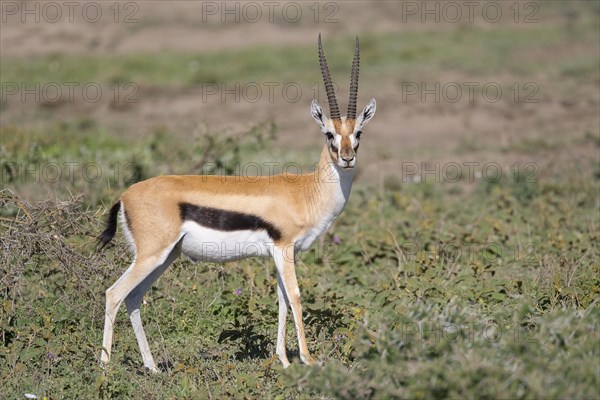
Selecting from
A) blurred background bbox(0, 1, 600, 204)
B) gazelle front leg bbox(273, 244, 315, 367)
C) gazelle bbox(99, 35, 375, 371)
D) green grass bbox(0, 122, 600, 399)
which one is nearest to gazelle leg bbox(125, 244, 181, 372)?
gazelle bbox(99, 35, 375, 371)

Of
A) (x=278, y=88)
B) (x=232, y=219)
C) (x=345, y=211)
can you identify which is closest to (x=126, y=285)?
(x=232, y=219)

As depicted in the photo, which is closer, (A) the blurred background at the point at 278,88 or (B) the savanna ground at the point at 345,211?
(B) the savanna ground at the point at 345,211

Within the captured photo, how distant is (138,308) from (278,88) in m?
11.1

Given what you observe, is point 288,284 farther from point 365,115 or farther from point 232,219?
point 365,115

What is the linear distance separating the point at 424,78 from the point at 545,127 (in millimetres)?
3349

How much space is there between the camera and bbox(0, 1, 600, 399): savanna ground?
4875mm

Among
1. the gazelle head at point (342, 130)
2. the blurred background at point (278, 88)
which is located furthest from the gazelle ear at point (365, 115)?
the blurred background at point (278, 88)

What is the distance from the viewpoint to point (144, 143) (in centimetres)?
1232

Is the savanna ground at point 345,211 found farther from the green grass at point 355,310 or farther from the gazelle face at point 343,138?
the gazelle face at point 343,138

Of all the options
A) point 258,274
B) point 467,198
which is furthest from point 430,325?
point 467,198

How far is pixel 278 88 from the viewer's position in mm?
16969

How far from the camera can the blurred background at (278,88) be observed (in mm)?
11391

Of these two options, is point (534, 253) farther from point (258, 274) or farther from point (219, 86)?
point (219, 86)

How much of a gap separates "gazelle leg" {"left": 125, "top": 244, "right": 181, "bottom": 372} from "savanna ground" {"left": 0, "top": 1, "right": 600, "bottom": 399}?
15 centimetres
